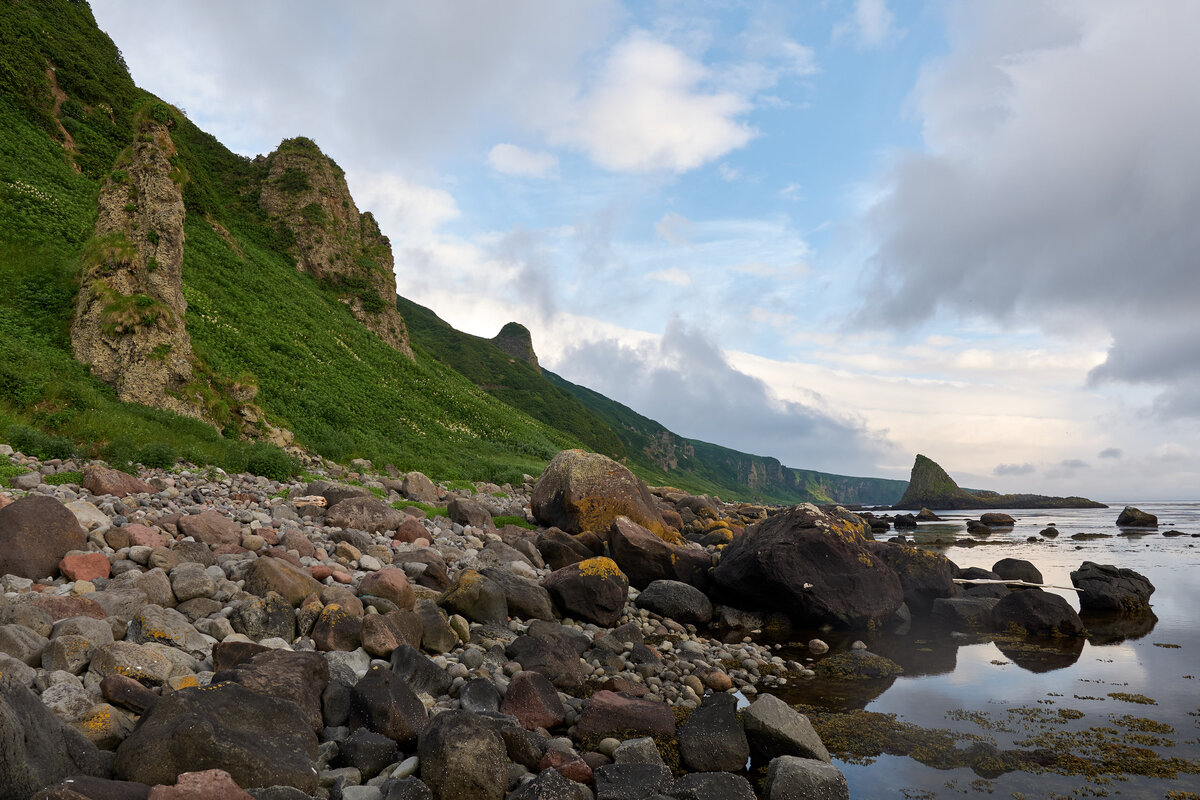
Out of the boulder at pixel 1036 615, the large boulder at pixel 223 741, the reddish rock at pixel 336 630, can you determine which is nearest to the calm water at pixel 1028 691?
the boulder at pixel 1036 615

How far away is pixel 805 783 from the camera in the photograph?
285 inches

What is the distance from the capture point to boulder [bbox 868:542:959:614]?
19.1 metres

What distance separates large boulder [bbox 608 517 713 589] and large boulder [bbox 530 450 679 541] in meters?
2.80

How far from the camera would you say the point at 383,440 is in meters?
35.1

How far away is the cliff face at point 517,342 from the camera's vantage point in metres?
178

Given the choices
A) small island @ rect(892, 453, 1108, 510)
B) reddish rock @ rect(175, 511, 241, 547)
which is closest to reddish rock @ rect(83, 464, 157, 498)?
reddish rock @ rect(175, 511, 241, 547)

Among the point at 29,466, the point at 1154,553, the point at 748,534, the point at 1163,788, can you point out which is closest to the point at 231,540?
the point at 29,466

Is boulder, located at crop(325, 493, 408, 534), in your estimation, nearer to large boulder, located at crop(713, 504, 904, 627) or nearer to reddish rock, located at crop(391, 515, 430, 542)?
reddish rock, located at crop(391, 515, 430, 542)

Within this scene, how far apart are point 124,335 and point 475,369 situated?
11869 cm

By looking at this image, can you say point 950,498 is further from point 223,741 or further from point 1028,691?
point 223,741

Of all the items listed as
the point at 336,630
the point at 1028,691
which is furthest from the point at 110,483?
the point at 1028,691

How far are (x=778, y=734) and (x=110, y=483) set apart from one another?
14.9 m

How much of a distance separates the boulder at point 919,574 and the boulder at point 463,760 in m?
15.2

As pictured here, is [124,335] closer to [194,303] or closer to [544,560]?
[194,303]
